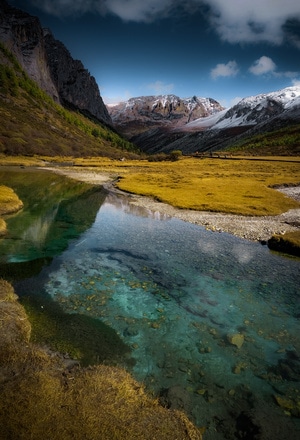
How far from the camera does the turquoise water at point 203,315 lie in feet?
32.8

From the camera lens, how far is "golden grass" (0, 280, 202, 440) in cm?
710

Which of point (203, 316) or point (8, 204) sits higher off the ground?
point (8, 204)

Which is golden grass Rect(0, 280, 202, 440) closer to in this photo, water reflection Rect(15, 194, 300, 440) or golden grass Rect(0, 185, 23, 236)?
water reflection Rect(15, 194, 300, 440)

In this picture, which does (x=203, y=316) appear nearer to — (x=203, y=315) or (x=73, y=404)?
(x=203, y=315)

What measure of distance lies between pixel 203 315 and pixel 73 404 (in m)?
9.20

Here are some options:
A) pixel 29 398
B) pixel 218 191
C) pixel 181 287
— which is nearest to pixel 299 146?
pixel 218 191

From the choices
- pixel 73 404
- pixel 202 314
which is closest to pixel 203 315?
pixel 202 314

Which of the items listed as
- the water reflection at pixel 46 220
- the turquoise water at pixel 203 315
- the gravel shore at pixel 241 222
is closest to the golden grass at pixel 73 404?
the turquoise water at pixel 203 315

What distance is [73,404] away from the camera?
26.4 feet

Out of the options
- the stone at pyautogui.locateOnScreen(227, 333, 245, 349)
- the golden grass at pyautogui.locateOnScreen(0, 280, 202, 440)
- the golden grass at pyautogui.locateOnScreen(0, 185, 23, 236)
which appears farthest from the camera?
the golden grass at pyautogui.locateOnScreen(0, 185, 23, 236)

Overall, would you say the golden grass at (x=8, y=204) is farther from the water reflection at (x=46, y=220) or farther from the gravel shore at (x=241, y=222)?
the gravel shore at (x=241, y=222)

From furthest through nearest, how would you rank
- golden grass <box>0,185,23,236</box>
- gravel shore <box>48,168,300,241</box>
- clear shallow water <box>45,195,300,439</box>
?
golden grass <box>0,185,23,236</box>
gravel shore <box>48,168,300,241</box>
clear shallow water <box>45,195,300,439</box>

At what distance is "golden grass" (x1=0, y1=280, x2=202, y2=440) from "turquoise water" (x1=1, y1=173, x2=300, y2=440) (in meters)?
1.24


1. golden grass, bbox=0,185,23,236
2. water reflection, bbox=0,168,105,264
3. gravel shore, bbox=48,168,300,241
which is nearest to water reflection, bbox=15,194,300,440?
water reflection, bbox=0,168,105,264
